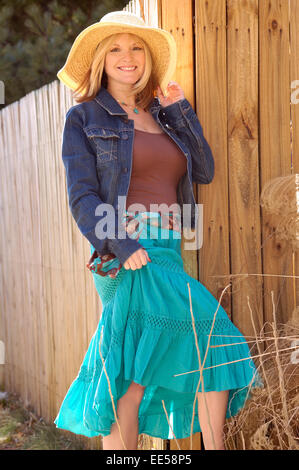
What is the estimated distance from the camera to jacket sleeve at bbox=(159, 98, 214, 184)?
8.93 ft

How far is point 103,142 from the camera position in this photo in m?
2.49

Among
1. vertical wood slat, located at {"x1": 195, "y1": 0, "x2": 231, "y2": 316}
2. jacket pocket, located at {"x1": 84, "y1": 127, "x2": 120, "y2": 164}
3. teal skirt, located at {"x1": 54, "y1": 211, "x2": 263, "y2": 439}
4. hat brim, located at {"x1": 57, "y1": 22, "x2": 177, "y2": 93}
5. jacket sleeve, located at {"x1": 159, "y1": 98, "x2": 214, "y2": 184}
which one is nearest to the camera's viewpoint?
teal skirt, located at {"x1": 54, "y1": 211, "x2": 263, "y2": 439}

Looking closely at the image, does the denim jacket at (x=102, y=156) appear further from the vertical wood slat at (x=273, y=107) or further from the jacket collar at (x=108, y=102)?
the vertical wood slat at (x=273, y=107)

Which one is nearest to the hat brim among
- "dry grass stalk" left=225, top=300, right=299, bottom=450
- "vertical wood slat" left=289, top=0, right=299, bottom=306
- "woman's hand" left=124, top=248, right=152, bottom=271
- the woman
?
the woman

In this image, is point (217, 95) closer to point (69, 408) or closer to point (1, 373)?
point (69, 408)

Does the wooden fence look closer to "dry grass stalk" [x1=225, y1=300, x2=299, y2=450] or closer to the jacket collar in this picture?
"dry grass stalk" [x1=225, y1=300, x2=299, y2=450]

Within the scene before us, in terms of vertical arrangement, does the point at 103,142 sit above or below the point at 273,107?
below

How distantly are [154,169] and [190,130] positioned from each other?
1.01 feet

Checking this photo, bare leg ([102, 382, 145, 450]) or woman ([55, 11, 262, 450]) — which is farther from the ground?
woman ([55, 11, 262, 450])

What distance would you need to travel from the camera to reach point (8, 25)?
23.3 feet

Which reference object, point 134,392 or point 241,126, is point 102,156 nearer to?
point 241,126

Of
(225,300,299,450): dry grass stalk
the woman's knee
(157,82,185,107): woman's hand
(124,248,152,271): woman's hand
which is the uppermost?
(157,82,185,107): woman's hand

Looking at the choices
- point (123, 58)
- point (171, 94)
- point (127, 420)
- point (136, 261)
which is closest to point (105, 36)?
point (123, 58)

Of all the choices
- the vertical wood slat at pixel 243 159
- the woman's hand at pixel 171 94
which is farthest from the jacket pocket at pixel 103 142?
the vertical wood slat at pixel 243 159
